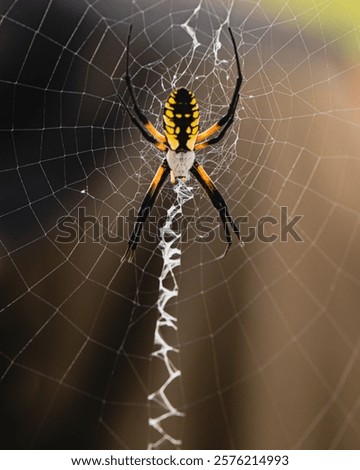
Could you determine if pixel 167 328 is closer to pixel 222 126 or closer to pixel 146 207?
pixel 146 207

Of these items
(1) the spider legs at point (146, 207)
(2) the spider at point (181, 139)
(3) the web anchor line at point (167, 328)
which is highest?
(2) the spider at point (181, 139)

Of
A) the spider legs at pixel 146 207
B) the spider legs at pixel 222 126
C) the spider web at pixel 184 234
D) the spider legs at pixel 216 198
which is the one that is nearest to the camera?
the spider legs at pixel 222 126

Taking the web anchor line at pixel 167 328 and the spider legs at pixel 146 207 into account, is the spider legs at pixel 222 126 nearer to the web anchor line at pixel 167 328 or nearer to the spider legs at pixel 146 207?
the spider legs at pixel 146 207

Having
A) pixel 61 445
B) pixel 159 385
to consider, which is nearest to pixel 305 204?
pixel 159 385

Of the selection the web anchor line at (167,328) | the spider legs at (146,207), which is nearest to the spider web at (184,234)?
the web anchor line at (167,328)

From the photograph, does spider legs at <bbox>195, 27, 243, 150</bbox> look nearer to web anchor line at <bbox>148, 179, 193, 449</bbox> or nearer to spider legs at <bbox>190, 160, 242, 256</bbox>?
spider legs at <bbox>190, 160, 242, 256</bbox>

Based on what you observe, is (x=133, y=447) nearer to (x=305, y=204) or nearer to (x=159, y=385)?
(x=159, y=385)
